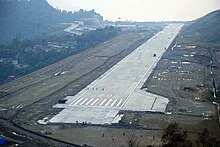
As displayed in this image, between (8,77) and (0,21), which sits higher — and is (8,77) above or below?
below

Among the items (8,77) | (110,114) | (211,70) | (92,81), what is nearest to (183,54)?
(211,70)

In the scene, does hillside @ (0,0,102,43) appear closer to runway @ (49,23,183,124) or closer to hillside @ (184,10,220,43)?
hillside @ (184,10,220,43)

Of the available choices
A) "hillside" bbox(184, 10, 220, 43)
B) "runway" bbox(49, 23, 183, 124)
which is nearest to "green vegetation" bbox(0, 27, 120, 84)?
"runway" bbox(49, 23, 183, 124)

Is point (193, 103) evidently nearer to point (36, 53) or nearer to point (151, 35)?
point (36, 53)

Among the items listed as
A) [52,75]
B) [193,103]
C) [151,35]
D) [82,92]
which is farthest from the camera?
[151,35]

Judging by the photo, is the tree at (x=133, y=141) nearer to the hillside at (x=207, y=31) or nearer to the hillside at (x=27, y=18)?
the hillside at (x=207, y=31)

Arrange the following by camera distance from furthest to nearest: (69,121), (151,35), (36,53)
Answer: (151,35), (36,53), (69,121)

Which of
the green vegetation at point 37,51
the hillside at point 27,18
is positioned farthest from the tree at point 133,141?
the hillside at point 27,18
